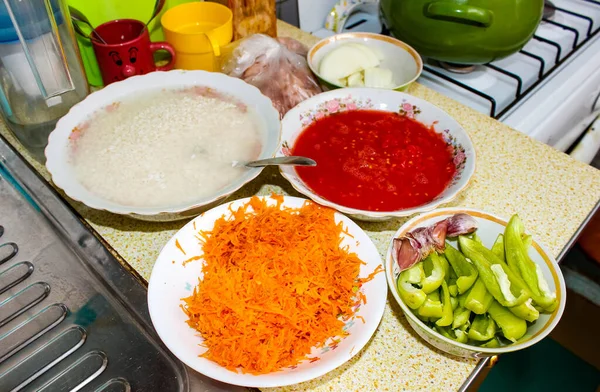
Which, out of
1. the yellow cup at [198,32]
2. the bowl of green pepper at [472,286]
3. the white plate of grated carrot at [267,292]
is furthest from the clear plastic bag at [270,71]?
the bowl of green pepper at [472,286]

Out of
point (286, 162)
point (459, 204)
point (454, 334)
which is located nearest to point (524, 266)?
point (454, 334)

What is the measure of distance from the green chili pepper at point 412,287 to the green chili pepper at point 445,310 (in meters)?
0.04

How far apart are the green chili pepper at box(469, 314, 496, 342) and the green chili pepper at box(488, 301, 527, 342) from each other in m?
0.01

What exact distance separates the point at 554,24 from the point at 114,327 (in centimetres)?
172

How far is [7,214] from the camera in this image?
1.09 metres

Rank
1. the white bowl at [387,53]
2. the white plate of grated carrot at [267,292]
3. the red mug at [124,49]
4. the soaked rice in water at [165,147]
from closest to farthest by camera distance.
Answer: the white plate of grated carrot at [267,292]
the soaked rice in water at [165,147]
the red mug at [124,49]
the white bowl at [387,53]

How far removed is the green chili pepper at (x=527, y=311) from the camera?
0.71 m

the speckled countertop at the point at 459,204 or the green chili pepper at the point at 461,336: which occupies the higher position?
the green chili pepper at the point at 461,336

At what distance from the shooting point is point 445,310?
75 cm

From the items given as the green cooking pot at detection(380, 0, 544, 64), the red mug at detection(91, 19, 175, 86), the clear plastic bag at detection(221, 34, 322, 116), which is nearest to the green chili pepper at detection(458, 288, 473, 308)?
the clear plastic bag at detection(221, 34, 322, 116)

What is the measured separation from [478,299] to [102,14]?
1178 millimetres

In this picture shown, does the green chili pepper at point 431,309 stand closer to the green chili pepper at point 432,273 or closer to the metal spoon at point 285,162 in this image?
the green chili pepper at point 432,273

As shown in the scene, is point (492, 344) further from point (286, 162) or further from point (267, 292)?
point (286, 162)

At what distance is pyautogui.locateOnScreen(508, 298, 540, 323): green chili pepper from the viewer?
28.1 inches
